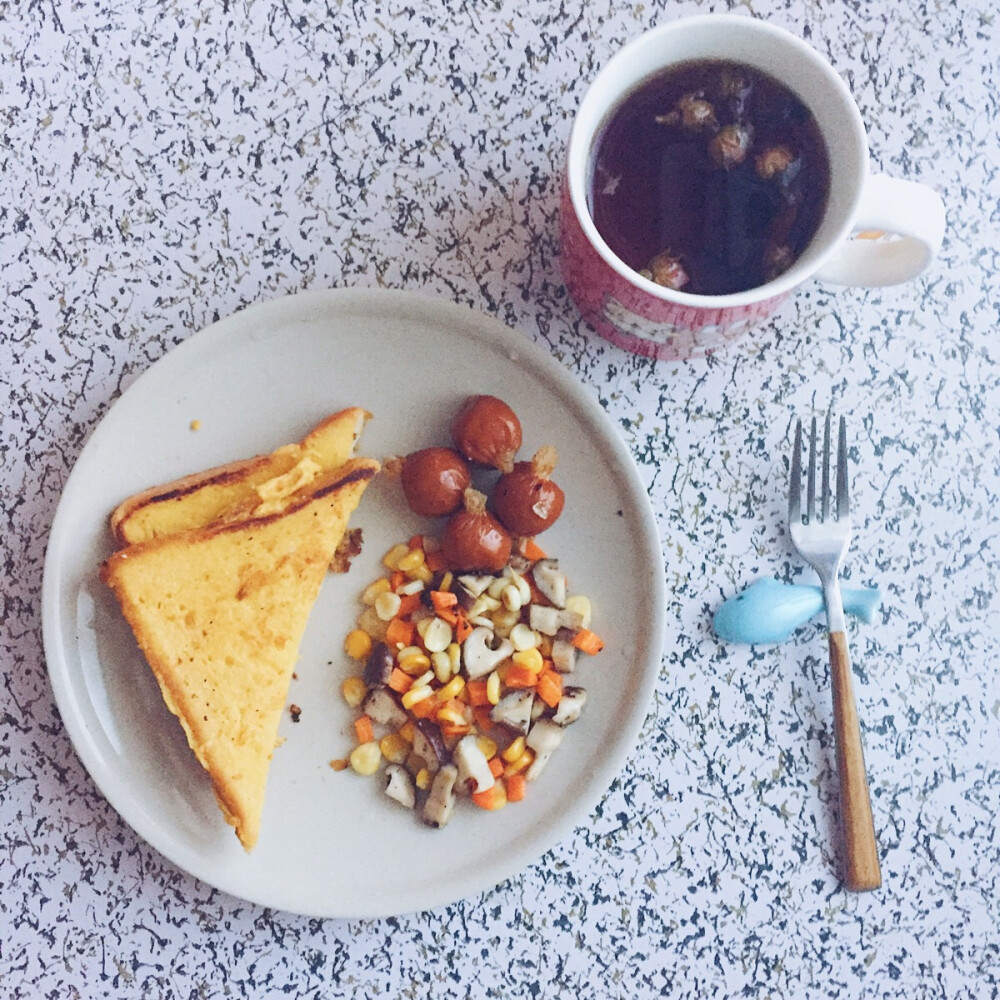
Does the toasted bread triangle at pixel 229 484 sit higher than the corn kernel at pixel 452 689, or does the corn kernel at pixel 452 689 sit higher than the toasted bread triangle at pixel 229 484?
the toasted bread triangle at pixel 229 484

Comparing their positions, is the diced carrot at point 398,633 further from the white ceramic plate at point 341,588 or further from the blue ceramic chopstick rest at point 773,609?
the blue ceramic chopstick rest at point 773,609

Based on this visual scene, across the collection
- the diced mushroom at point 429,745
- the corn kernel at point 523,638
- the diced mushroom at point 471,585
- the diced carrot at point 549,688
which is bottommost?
the diced mushroom at point 429,745

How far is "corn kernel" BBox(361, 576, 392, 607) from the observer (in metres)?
1.10

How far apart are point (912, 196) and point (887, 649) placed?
56 cm

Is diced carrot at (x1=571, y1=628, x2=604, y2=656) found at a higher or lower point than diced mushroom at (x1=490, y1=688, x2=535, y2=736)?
higher

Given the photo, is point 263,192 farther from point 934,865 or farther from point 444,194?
point 934,865

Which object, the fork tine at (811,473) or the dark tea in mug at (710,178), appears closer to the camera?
the dark tea in mug at (710,178)

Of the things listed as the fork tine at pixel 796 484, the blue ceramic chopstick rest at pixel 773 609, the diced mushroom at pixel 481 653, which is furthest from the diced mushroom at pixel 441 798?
the fork tine at pixel 796 484

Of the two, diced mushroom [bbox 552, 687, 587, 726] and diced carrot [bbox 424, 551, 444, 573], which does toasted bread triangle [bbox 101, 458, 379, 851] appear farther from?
diced mushroom [bbox 552, 687, 587, 726]

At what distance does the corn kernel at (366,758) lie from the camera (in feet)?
3.55

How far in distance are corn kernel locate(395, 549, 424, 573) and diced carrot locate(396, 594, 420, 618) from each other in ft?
0.10

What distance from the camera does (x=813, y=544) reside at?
1.11 m

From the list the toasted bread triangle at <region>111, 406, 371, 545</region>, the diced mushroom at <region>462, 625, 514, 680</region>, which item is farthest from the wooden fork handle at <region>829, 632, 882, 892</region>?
the toasted bread triangle at <region>111, 406, 371, 545</region>

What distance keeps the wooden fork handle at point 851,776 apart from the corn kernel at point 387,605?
1.66ft
